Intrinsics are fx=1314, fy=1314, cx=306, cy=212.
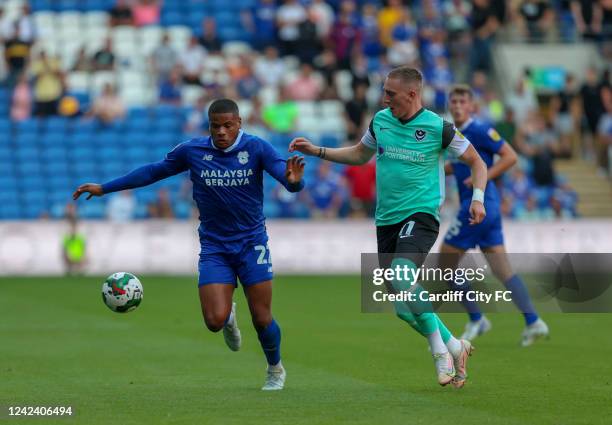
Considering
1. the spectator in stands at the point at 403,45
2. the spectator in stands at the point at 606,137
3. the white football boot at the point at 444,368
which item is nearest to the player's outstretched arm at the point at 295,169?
the white football boot at the point at 444,368

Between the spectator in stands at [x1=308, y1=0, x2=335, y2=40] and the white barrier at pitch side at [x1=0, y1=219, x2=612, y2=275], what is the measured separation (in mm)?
6521

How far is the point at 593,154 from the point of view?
30.3 metres

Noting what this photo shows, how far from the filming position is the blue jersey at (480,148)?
13539 mm

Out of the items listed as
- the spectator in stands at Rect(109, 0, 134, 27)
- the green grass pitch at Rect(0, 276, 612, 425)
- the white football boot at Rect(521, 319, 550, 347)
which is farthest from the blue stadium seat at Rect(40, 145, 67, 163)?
the white football boot at Rect(521, 319, 550, 347)

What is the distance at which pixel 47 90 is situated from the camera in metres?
28.0

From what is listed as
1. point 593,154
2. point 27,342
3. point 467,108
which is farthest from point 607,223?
point 27,342

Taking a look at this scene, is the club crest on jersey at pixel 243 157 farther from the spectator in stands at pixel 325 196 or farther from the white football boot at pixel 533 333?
the spectator in stands at pixel 325 196

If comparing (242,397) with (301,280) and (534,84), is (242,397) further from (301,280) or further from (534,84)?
(534,84)

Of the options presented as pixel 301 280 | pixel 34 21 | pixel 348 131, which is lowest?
pixel 301 280

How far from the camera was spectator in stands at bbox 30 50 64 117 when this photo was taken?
2795cm

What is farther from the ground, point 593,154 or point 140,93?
point 140,93

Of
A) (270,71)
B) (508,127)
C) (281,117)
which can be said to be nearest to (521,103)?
(508,127)

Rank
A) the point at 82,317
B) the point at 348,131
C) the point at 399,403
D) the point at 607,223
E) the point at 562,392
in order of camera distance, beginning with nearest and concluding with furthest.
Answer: the point at 399,403 → the point at 562,392 → the point at 82,317 → the point at 607,223 → the point at 348,131

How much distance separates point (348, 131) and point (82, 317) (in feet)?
40.0
